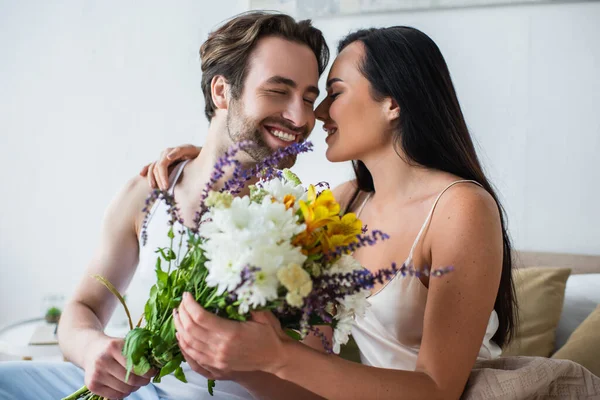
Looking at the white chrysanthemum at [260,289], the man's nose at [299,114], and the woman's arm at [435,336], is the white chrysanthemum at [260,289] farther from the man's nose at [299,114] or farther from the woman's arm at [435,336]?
the man's nose at [299,114]

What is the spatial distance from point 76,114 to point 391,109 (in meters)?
2.66

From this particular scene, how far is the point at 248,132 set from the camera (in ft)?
7.08

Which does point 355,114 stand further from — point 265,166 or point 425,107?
point 265,166

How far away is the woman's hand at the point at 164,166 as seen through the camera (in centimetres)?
224

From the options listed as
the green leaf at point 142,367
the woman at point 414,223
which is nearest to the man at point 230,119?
the woman at point 414,223

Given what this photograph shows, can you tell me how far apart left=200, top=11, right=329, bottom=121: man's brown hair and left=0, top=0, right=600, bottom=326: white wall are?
1091 millimetres

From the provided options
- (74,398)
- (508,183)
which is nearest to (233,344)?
(74,398)

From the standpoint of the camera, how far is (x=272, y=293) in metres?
1.05

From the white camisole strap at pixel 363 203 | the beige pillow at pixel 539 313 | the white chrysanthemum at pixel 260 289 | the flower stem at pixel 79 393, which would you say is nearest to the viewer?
the white chrysanthemum at pixel 260 289

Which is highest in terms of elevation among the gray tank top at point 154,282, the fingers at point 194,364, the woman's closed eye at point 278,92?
the woman's closed eye at point 278,92

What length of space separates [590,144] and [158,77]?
241 centimetres

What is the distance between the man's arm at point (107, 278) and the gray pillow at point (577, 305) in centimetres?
181

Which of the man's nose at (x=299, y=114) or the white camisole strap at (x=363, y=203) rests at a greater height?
the man's nose at (x=299, y=114)

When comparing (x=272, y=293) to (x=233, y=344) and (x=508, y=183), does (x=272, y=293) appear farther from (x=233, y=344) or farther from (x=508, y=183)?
(x=508, y=183)
